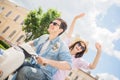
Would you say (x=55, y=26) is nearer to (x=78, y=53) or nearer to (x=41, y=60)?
(x=41, y=60)

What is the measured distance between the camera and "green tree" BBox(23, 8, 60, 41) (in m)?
42.6

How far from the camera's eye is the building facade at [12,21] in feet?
202

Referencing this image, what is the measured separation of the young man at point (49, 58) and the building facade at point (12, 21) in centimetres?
5755

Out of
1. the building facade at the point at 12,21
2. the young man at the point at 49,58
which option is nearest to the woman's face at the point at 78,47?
the young man at the point at 49,58

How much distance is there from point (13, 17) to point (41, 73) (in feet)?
209

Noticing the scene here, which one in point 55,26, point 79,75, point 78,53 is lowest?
point 79,75

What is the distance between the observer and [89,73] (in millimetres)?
67062

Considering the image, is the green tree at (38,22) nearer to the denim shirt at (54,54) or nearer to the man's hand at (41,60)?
the denim shirt at (54,54)

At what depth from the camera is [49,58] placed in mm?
3557

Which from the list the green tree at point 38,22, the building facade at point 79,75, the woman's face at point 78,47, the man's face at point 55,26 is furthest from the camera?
the building facade at point 79,75

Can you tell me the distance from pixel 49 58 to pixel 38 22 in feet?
131

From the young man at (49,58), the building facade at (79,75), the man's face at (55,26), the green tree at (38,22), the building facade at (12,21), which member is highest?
the man's face at (55,26)

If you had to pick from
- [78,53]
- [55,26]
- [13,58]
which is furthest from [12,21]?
[13,58]

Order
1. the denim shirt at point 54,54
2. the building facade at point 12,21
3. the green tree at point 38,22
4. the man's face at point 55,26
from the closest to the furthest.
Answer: the denim shirt at point 54,54 < the man's face at point 55,26 < the green tree at point 38,22 < the building facade at point 12,21
